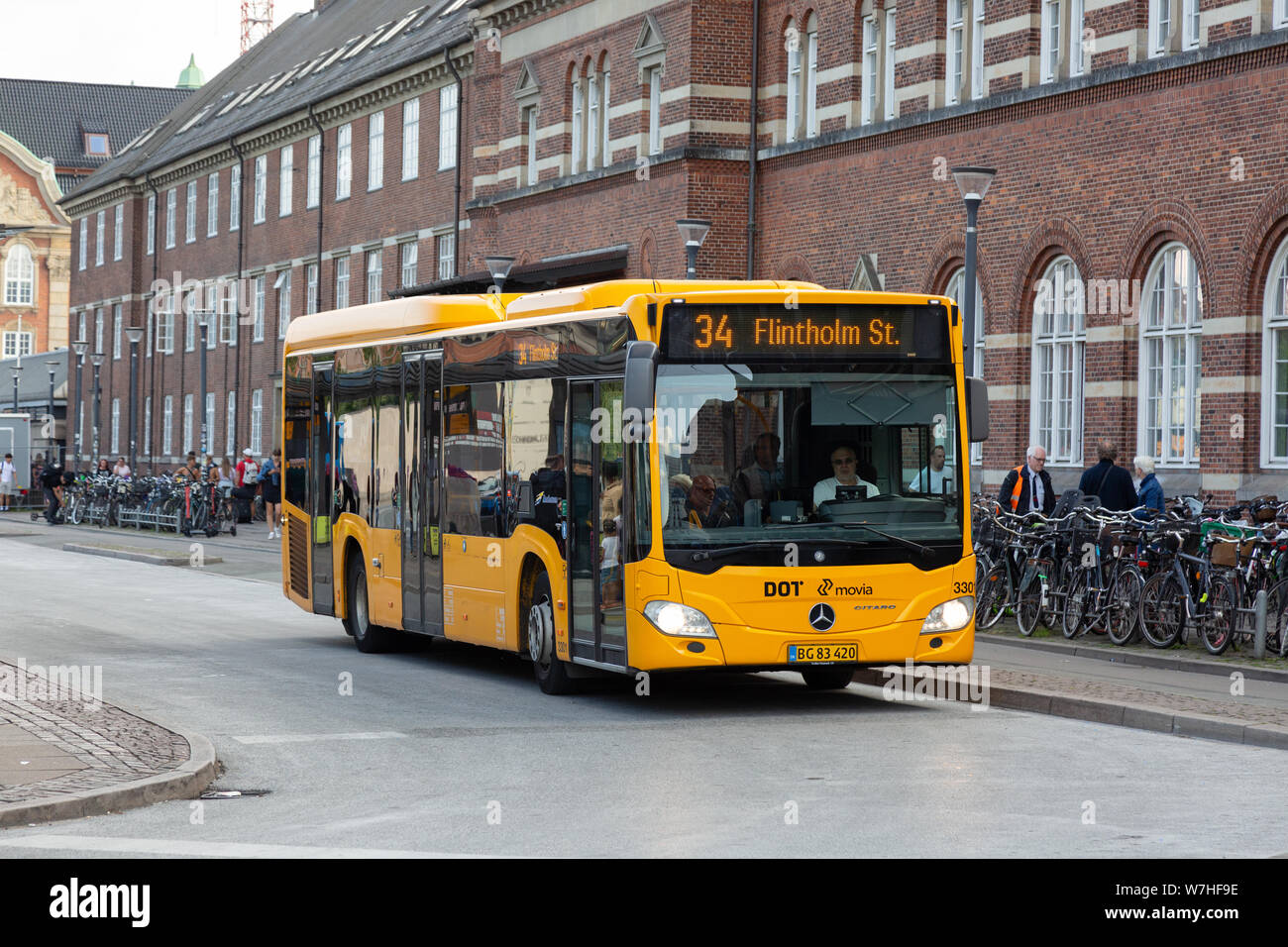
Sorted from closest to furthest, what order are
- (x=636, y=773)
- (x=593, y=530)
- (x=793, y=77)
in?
(x=636, y=773) < (x=593, y=530) < (x=793, y=77)

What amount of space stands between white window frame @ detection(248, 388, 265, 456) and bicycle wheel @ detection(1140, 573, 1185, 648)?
4463 cm

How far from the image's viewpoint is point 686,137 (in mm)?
34469

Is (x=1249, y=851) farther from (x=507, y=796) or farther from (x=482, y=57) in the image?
(x=482, y=57)

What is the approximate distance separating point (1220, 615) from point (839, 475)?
509 centimetres

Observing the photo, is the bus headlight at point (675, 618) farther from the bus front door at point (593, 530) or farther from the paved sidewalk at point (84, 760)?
the paved sidewalk at point (84, 760)

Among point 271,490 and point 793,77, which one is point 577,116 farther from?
point 271,490

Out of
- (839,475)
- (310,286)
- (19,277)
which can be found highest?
(19,277)

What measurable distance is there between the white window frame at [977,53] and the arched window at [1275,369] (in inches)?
259

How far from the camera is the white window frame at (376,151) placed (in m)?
52.6

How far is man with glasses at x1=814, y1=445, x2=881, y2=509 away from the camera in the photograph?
1370cm

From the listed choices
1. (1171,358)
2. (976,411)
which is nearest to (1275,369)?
(1171,358)

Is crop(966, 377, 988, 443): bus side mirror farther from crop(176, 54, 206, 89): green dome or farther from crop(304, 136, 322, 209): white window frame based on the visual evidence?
crop(176, 54, 206, 89): green dome

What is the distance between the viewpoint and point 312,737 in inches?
505

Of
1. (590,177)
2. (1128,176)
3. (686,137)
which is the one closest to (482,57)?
(590,177)
